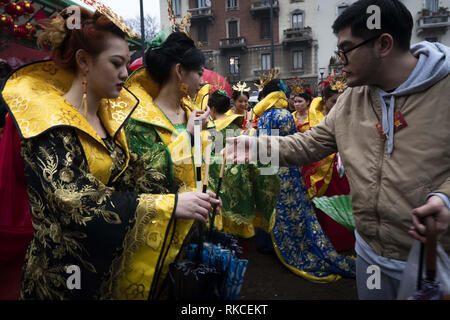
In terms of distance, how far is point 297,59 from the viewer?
80.9ft

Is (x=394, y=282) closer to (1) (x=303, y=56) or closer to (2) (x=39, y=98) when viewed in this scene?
(2) (x=39, y=98)

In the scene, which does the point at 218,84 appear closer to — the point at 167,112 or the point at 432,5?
the point at 167,112

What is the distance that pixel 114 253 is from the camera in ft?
3.88

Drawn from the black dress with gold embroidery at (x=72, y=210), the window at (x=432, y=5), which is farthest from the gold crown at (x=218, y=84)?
the window at (x=432, y=5)

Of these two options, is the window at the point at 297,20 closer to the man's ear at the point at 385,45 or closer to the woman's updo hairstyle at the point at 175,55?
the woman's updo hairstyle at the point at 175,55

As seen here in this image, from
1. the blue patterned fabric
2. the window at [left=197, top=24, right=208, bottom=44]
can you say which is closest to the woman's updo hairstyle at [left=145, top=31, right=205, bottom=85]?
the blue patterned fabric

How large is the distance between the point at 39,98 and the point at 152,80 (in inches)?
39.0

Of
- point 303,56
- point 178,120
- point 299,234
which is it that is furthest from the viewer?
point 303,56

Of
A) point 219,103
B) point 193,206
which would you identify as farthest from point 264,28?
point 193,206

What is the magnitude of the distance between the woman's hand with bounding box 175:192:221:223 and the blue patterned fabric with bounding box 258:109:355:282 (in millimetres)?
2462

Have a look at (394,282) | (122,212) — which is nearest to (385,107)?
(394,282)

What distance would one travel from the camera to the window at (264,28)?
2555cm

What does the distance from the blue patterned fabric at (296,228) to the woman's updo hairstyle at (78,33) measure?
248cm

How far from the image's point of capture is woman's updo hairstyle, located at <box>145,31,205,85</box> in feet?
6.73
